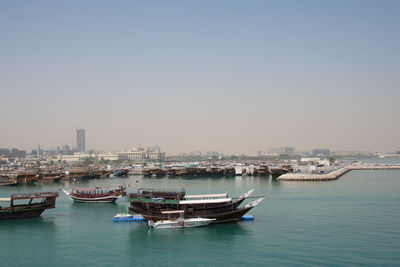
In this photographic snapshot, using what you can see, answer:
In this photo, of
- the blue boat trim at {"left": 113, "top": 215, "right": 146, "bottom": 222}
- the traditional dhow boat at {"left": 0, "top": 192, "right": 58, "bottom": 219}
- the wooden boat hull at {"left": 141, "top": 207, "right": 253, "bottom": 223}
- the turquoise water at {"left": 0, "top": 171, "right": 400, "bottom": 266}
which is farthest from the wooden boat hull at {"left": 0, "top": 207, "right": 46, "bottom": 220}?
the wooden boat hull at {"left": 141, "top": 207, "right": 253, "bottom": 223}

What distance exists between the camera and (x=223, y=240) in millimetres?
20797

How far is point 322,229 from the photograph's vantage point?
22312mm

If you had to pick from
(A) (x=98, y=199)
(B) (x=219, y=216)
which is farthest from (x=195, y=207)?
(A) (x=98, y=199)

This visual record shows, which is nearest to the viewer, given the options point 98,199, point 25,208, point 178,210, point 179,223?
point 179,223

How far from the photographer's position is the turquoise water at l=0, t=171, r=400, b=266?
57.1ft

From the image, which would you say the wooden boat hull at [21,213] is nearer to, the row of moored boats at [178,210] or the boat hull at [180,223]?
the row of moored boats at [178,210]

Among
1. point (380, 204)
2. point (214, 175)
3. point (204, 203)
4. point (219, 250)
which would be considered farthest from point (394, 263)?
point (214, 175)

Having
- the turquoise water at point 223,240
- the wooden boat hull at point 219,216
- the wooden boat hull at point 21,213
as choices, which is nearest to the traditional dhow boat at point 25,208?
the wooden boat hull at point 21,213

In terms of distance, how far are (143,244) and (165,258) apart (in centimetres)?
284

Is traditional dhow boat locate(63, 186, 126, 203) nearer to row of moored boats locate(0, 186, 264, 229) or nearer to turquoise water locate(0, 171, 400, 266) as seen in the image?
turquoise water locate(0, 171, 400, 266)

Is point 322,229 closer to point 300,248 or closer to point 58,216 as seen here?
point 300,248

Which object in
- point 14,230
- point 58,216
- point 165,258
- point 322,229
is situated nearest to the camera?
point 165,258

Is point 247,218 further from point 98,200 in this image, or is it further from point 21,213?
point 98,200

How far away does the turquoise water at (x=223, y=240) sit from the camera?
57.1 ft
